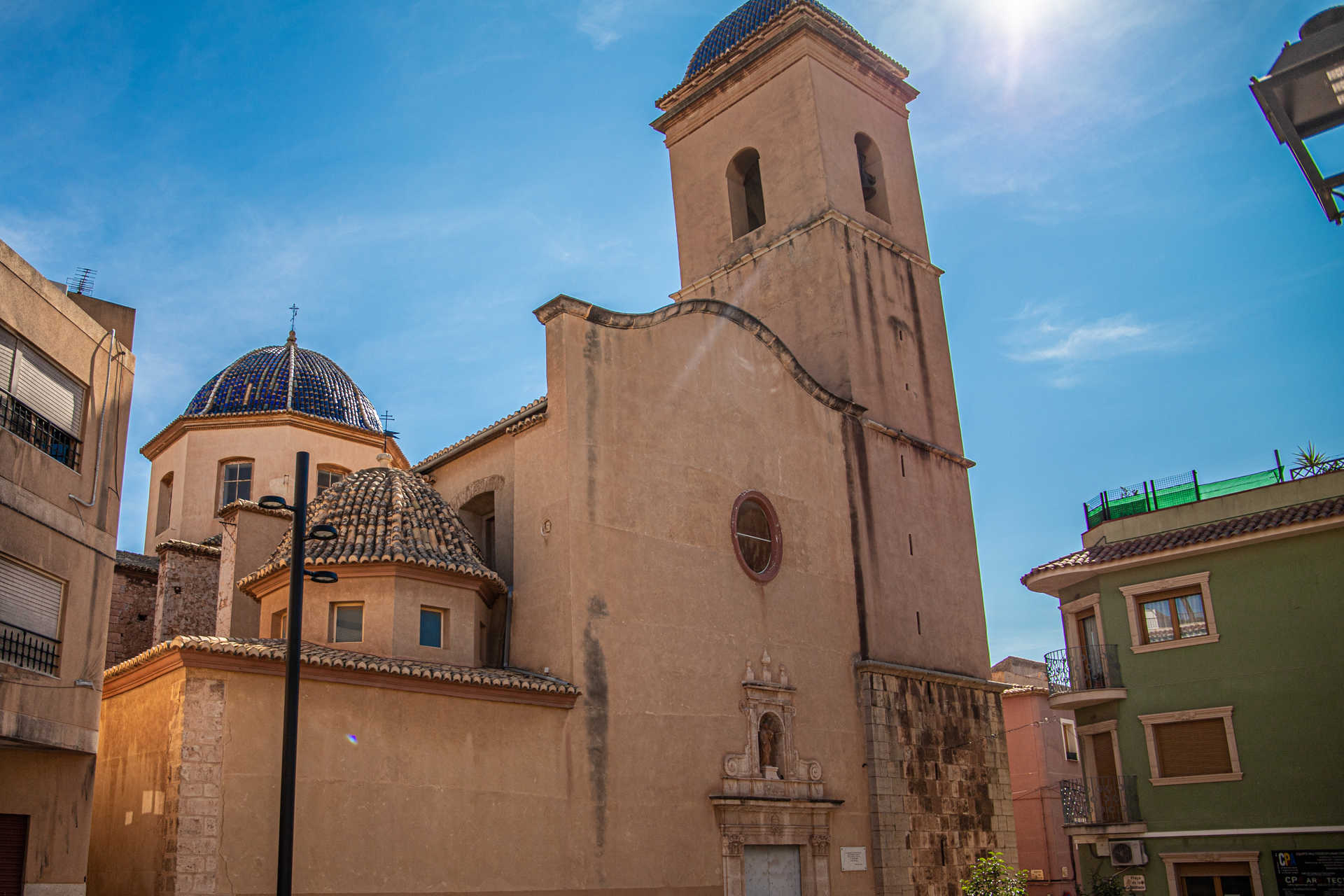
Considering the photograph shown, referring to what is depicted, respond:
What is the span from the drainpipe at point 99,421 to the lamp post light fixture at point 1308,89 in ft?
38.4

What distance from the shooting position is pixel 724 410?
63.6ft

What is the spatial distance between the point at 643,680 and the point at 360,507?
15.7 ft

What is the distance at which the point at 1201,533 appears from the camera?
1969 centimetres

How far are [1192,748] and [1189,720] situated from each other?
1.46ft

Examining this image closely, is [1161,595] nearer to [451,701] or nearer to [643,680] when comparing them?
[643,680]

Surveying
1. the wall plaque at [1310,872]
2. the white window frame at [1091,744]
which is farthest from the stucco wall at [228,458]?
the wall plaque at [1310,872]

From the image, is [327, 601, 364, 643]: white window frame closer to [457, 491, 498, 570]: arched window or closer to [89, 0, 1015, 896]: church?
[89, 0, 1015, 896]: church

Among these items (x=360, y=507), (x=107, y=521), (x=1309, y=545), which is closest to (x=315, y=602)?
(x=360, y=507)

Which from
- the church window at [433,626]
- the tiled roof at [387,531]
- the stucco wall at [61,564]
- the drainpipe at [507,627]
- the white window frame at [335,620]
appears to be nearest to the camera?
the stucco wall at [61,564]

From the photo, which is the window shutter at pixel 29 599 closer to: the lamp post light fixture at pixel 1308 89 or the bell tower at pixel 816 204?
the lamp post light fixture at pixel 1308 89

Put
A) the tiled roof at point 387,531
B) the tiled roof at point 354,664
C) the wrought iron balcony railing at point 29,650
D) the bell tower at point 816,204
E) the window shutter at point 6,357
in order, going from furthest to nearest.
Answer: the bell tower at point 816,204 → the tiled roof at point 387,531 → the tiled roof at point 354,664 → the window shutter at point 6,357 → the wrought iron balcony railing at point 29,650

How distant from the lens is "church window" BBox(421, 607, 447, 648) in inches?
634

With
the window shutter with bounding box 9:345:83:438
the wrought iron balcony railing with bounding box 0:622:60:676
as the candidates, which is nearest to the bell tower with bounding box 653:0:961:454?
the window shutter with bounding box 9:345:83:438

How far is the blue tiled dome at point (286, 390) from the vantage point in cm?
2602
